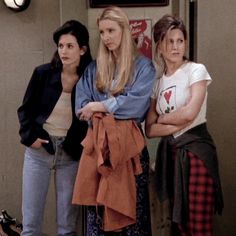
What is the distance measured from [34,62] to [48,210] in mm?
978

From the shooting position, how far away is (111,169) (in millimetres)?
2061

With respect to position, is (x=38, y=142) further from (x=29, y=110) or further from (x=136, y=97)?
(x=136, y=97)

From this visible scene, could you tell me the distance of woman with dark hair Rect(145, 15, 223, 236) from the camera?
2.05m

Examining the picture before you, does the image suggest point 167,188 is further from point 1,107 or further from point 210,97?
point 1,107

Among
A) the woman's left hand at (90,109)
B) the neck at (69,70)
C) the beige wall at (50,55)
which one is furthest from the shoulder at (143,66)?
the beige wall at (50,55)

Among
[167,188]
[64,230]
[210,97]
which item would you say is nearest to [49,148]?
[64,230]

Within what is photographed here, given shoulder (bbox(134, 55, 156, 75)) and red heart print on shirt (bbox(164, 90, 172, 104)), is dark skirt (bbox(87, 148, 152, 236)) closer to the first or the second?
red heart print on shirt (bbox(164, 90, 172, 104))

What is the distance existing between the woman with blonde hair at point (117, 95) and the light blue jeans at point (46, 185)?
0.21 m

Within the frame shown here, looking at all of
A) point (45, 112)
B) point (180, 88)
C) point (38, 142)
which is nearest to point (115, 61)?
point (180, 88)

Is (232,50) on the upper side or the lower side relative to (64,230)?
upper

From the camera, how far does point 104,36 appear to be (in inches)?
83.3

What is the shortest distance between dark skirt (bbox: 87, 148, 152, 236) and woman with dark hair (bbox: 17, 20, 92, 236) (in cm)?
23

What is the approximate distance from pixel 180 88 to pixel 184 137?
238mm

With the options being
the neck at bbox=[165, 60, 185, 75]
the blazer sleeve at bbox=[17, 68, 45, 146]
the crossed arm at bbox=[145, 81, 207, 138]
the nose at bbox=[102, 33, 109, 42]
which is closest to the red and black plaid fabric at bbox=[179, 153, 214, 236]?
the crossed arm at bbox=[145, 81, 207, 138]
